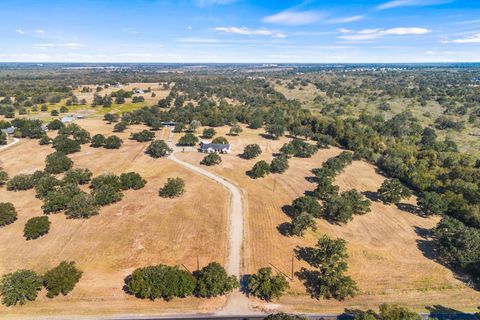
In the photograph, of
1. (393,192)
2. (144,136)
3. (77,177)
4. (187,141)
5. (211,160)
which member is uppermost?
(144,136)

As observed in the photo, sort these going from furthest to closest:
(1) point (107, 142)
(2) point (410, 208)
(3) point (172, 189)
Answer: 1. (1) point (107, 142)
2. (3) point (172, 189)
3. (2) point (410, 208)

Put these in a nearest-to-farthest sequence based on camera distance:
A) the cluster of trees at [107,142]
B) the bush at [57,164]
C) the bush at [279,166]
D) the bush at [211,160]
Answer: the bush at [57,164], the bush at [279,166], the bush at [211,160], the cluster of trees at [107,142]

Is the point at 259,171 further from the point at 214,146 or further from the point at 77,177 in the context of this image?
the point at 77,177

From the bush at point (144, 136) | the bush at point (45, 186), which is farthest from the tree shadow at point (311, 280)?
the bush at point (144, 136)

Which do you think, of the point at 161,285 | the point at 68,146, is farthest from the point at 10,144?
the point at 161,285

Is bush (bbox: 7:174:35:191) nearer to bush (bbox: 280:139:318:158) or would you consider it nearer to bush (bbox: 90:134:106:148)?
bush (bbox: 90:134:106:148)

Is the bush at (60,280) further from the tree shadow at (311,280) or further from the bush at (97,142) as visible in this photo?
the bush at (97,142)
